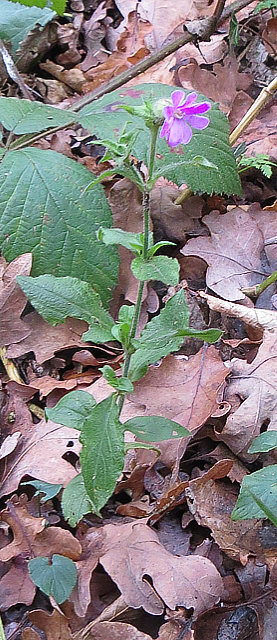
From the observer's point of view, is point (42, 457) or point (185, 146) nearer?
point (42, 457)

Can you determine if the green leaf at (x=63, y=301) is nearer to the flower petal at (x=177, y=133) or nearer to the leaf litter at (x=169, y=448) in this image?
the leaf litter at (x=169, y=448)

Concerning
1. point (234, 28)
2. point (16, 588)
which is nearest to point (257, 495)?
point (16, 588)

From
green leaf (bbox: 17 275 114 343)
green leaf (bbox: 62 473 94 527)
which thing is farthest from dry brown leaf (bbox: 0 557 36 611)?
green leaf (bbox: 17 275 114 343)

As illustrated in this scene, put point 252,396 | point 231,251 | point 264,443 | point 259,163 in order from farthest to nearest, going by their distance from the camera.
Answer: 1. point 259,163
2. point 231,251
3. point 252,396
4. point 264,443

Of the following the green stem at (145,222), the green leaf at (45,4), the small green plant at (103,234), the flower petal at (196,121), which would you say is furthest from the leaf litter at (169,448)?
the flower petal at (196,121)

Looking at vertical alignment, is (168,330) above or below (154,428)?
above

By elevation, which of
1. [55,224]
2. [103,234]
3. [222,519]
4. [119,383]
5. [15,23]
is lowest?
[222,519]

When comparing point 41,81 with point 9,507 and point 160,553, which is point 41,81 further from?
point 160,553

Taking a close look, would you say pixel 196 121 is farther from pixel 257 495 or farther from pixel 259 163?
pixel 259 163
